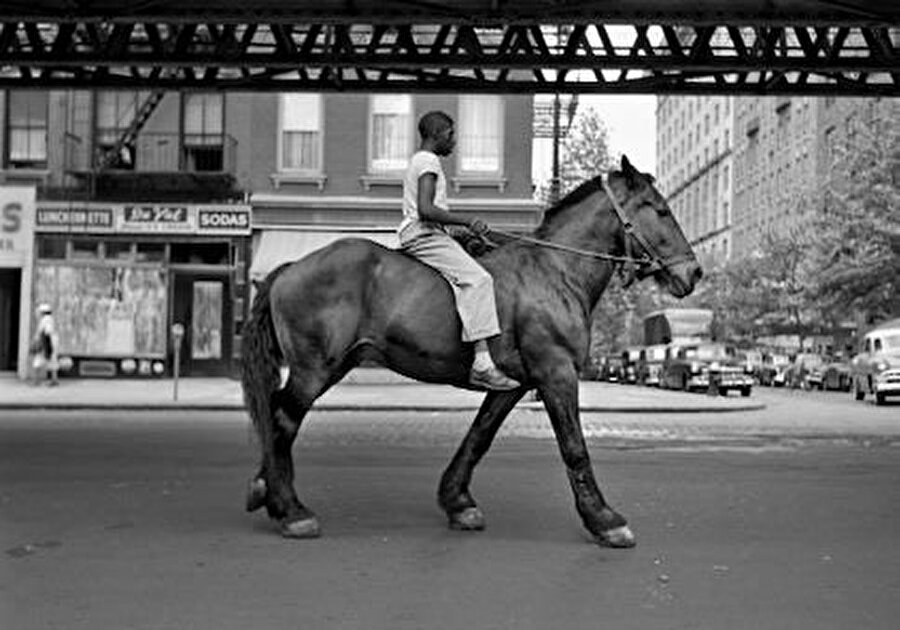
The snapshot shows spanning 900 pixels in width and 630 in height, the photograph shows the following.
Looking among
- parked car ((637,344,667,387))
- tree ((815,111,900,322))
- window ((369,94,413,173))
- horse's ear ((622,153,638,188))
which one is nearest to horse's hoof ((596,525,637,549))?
horse's ear ((622,153,638,188))

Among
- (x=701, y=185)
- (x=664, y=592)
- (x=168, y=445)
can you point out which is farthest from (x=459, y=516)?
(x=701, y=185)

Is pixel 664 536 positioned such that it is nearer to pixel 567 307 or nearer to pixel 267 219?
pixel 567 307

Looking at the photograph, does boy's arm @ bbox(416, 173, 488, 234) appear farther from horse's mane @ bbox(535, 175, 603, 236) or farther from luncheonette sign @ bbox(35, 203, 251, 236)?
luncheonette sign @ bbox(35, 203, 251, 236)

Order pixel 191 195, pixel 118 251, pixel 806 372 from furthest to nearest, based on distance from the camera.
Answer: pixel 806 372 < pixel 118 251 < pixel 191 195

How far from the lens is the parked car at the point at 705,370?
1364 inches

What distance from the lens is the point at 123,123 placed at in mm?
31859

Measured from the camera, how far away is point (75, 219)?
30.6 meters

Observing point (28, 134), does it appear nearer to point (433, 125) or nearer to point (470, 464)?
point (433, 125)

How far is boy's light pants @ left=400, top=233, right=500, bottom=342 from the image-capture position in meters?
6.88

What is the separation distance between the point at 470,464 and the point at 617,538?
1258 mm

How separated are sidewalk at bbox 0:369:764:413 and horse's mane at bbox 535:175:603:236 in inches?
599

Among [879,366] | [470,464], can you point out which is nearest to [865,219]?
[879,366]

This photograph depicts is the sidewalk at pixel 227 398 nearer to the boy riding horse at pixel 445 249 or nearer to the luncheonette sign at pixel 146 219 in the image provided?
the luncheonette sign at pixel 146 219

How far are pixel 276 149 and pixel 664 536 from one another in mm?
26004
